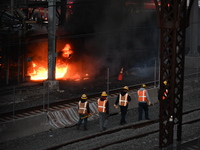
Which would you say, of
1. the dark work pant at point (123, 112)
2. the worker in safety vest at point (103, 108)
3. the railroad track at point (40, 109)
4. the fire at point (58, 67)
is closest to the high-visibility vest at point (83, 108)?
the worker in safety vest at point (103, 108)

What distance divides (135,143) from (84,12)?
Answer: 16.4m

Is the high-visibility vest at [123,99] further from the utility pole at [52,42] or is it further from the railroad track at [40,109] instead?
the utility pole at [52,42]

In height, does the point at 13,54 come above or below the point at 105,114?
above

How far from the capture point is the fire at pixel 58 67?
23.4 m

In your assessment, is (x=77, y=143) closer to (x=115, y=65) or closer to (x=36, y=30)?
(x=36, y=30)

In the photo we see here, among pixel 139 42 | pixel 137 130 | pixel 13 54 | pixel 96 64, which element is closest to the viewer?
pixel 137 130

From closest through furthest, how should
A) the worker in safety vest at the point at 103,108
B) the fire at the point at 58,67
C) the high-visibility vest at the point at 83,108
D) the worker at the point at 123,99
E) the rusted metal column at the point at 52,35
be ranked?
the worker in safety vest at the point at 103,108, the high-visibility vest at the point at 83,108, the worker at the point at 123,99, the rusted metal column at the point at 52,35, the fire at the point at 58,67

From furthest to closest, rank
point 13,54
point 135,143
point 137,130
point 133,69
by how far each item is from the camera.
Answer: point 133,69 → point 13,54 → point 137,130 → point 135,143

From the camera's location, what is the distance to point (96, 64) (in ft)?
84.6

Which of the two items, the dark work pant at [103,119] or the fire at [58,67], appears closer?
the dark work pant at [103,119]

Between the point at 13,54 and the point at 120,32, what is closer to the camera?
the point at 13,54

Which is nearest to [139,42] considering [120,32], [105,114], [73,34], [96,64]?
[120,32]

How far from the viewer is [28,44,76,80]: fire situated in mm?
23359

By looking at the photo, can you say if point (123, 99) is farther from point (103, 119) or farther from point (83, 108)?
point (83, 108)
